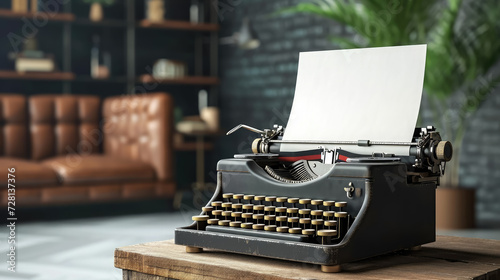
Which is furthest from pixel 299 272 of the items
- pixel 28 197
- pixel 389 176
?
pixel 28 197

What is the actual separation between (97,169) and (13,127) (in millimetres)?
894

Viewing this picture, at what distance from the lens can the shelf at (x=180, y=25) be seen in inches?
276

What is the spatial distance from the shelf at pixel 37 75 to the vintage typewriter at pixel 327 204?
16.0ft

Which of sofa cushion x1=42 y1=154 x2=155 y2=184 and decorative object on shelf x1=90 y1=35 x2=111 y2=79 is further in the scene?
decorative object on shelf x1=90 y1=35 x2=111 y2=79

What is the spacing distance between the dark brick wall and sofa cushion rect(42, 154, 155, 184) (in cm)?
168

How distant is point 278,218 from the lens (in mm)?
1547

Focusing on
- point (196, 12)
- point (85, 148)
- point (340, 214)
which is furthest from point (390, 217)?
point (196, 12)

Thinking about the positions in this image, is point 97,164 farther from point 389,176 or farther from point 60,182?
point 389,176

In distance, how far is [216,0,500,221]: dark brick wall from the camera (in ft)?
17.0

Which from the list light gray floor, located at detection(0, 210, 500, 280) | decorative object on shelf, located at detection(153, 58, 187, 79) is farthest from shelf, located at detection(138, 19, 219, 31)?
light gray floor, located at detection(0, 210, 500, 280)

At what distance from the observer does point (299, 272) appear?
1418mm

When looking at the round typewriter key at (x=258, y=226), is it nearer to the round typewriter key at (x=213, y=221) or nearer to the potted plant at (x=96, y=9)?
the round typewriter key at (x=213, y=221)

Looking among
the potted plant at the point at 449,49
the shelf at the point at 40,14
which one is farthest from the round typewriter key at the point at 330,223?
the shelf at the point at 40,14

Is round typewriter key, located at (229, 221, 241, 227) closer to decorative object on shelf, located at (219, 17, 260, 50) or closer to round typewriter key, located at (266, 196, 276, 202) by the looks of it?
round typewriter key, located at (266, 196, 276, 202)
